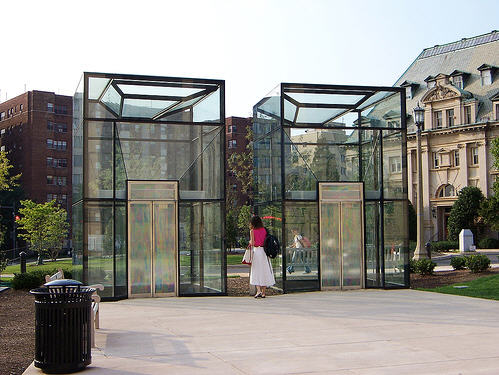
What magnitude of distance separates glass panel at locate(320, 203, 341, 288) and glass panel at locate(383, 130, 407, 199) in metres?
1.62

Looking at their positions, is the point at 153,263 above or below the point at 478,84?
below

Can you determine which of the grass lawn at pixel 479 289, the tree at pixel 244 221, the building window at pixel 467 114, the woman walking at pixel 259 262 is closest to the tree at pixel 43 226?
the tree at pixel 244 221

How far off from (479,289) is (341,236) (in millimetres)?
3546

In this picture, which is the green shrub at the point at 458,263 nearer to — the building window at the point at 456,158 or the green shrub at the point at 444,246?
the green shrub at the point at 444,246

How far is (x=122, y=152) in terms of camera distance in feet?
49.4

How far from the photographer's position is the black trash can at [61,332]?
22.8 feet

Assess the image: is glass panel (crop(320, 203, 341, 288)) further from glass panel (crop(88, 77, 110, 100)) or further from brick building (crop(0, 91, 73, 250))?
brick building (crop(0, 91, 73, 250))

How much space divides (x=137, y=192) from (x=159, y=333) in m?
5.83

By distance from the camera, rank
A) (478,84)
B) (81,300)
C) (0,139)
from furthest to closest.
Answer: (0,139) → (478,84) → (81,300)

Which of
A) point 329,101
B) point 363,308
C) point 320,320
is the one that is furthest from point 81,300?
point 329,101

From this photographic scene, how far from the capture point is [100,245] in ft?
48.2

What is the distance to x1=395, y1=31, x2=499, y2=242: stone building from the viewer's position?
59562 millimetres

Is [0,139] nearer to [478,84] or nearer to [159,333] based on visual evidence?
A: [478,84]

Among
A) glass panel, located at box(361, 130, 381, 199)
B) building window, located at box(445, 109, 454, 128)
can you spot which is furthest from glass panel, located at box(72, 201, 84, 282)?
building window, located at box(445, 109, 454, 128)
